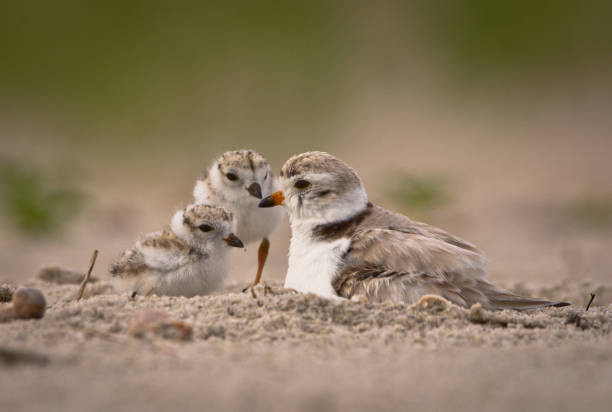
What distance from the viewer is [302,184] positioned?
384cm

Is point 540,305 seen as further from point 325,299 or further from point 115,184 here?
point 115,184

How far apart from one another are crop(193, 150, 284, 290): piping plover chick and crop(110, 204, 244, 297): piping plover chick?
38cm

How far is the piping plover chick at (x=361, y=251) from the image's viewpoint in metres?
3.29

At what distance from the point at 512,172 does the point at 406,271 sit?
27.7ft

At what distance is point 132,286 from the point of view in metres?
4.04

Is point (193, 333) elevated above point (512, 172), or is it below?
below

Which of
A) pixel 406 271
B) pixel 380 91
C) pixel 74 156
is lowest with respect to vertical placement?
pixel 406 271

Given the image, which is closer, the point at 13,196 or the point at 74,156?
the point at 13,196

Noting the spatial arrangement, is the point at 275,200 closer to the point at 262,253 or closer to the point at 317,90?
the point at 262,253

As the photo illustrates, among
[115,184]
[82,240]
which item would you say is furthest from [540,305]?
[115,184]

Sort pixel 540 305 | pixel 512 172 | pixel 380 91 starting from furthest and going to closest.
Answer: pixel 380 91 < pixel 512 172 < pixel 540 305

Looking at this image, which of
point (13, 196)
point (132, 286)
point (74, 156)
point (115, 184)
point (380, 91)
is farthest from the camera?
point (380, 91)

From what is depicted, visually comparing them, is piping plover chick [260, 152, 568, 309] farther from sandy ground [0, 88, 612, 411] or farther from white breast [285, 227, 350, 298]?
sandy ground [0, 88, 612, 411]

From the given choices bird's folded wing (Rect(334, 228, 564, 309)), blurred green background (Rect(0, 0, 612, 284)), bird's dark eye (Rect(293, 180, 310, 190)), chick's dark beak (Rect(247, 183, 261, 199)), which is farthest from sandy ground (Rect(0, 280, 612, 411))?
blurred green background (Rect(0, 0, 612, 284))
